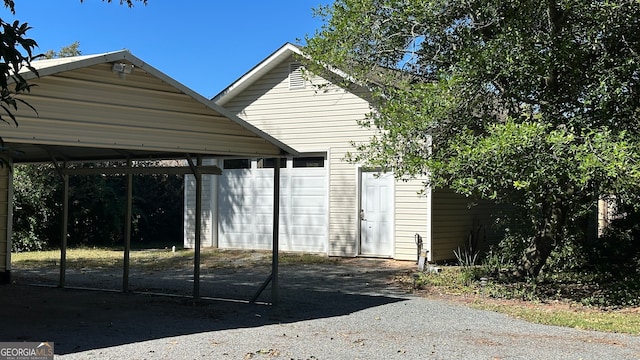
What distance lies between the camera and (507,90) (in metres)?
9.84

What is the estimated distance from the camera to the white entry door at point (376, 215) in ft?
49.6

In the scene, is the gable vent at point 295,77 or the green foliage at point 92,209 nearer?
the gable vent at point 295,77

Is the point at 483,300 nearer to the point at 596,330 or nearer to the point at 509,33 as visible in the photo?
the point at 596,330

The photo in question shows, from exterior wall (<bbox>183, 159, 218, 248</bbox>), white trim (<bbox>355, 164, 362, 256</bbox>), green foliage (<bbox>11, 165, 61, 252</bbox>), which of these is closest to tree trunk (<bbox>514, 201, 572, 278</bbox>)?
white trim (<bbox>355, 164, 362, 256</bbox>)

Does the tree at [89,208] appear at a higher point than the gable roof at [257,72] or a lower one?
lower

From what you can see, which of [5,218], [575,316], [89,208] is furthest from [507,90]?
[89,208]

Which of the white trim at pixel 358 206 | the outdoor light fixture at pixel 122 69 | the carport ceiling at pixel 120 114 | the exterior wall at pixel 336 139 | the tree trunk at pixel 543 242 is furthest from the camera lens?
the white trim at pixel 358 206

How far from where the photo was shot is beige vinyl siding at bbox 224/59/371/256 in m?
15.5

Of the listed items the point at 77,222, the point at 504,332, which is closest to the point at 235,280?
the point at 504,332

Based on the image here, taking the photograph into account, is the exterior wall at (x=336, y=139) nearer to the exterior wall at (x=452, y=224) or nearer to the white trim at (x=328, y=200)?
the white trim at (x=328, y=200)

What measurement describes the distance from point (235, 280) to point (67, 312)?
4.17m

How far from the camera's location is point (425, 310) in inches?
358

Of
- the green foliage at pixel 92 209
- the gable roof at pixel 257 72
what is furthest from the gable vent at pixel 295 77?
the green foliage at pixel 92 209

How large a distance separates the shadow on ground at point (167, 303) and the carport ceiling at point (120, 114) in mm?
2097
